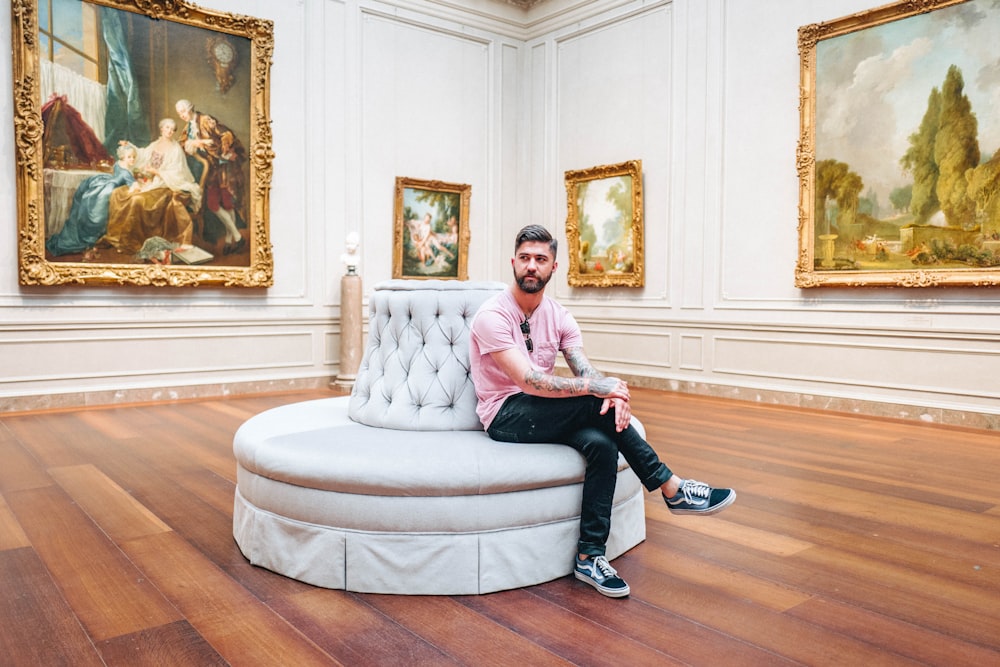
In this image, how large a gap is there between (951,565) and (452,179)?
347 inches

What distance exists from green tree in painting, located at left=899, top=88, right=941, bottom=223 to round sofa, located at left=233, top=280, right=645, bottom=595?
17.5 ft

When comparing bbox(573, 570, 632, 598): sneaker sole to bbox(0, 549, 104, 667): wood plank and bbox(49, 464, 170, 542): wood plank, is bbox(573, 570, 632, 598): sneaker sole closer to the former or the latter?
bbox(0, 549, 104, 667): wood plank

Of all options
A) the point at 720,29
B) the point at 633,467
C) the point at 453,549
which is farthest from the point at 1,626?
the point at 720,29

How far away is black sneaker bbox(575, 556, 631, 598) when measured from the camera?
323 cm

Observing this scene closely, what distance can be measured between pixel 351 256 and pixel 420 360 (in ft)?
20.1

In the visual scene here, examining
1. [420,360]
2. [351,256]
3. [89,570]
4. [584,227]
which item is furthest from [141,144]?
[89,570]

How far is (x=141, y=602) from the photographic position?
3.16 meters

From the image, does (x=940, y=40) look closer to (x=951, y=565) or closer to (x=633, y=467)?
(x=951, y=565)

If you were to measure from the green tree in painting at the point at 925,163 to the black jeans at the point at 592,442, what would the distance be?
17.9 ft

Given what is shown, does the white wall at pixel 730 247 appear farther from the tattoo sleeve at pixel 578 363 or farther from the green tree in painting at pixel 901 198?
the tattoo sleeve at pixel 578 363

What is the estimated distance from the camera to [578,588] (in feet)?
11.0

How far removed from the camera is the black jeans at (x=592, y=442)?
339 cm

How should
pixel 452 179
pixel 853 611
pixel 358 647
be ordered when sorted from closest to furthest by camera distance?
pixel 358 647 → pixel 853 611 → pixel 452 179

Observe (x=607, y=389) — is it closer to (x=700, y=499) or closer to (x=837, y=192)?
(x=700, y=499)
